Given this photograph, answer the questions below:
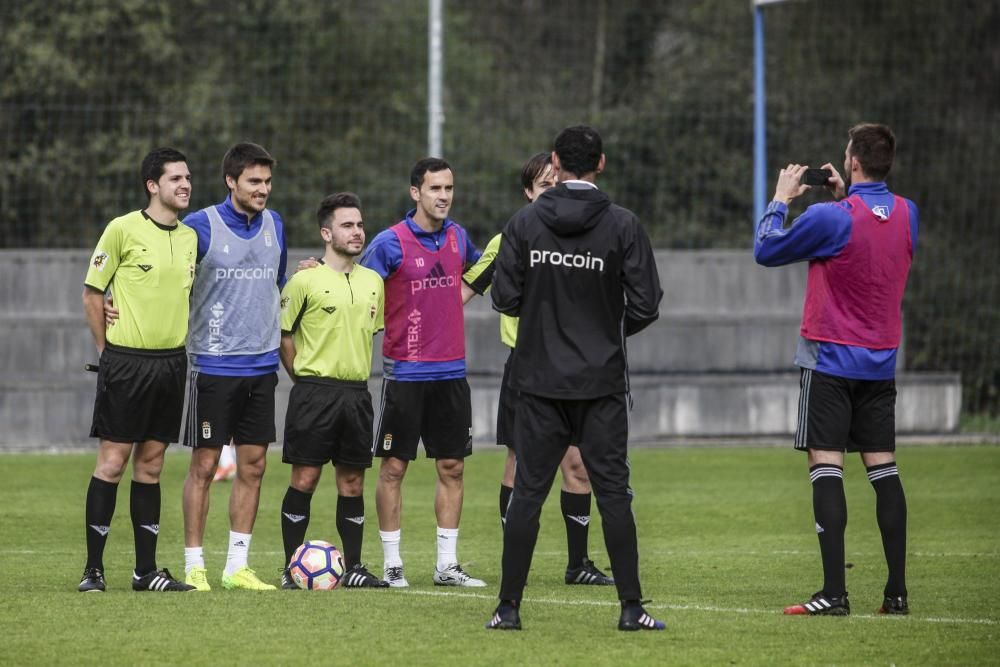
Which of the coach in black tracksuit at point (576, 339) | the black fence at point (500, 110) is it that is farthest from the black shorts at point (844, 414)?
the black fence at point (500, 110)

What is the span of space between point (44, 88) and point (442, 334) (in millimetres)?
16536

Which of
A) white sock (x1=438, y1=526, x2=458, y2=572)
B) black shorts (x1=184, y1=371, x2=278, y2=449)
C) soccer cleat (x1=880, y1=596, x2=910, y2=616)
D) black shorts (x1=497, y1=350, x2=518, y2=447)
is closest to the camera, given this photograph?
soccer cleat (x1=880, y1=596, x2=910, y2=616)

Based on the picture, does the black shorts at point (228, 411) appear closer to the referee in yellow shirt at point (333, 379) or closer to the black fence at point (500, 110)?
the referee in yellow shirt at point (333, 379)

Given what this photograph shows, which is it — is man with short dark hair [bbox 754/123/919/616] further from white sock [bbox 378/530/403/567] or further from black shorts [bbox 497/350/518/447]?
white sock [bbox 378/530/403/567]

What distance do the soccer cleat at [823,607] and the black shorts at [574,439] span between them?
114 centimetres

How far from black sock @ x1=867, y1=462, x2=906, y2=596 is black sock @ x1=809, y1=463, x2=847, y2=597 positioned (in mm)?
221

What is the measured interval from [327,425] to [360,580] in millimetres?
856

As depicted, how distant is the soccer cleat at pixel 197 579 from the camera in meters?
8.28

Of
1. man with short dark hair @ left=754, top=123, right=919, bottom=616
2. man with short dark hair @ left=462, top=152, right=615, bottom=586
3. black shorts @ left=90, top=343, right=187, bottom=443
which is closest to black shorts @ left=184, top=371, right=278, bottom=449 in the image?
black shorts @ left=90, top=343, right=187, bottom=443

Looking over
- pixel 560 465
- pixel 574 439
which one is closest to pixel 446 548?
pixel 560 465

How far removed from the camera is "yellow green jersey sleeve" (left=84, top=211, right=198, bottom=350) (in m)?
8.27

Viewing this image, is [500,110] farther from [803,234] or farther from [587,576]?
[803,234]

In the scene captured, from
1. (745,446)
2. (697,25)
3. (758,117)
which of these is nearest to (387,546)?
(745,446)

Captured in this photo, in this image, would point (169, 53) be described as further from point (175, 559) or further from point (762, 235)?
point (762, 235)
